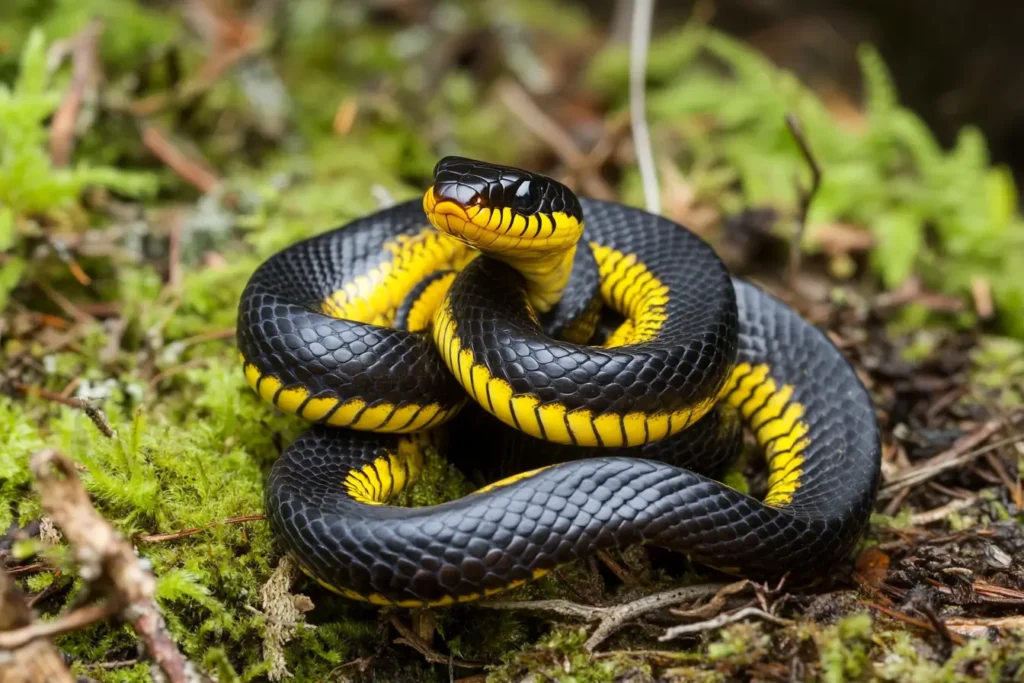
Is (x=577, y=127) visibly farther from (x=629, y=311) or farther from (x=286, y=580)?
(x=286, y=580)

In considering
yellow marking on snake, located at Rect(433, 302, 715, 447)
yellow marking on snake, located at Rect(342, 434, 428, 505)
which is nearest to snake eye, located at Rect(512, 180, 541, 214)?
yellow marking on snake, located at Rect(433, 302, 715, 447)

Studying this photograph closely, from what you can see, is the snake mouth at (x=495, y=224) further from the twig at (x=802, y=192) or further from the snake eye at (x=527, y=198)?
the twig at (x=802, y=192)

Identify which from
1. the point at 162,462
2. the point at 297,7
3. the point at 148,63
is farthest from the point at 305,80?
the point at 162,462

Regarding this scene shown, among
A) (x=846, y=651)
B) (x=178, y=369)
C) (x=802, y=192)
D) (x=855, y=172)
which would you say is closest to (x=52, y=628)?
(x=178, y=369)

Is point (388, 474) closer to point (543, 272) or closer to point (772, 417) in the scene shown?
point (543, 272)

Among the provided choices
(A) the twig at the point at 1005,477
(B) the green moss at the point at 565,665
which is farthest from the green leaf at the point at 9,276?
(A) the twig at the point at 1005,477

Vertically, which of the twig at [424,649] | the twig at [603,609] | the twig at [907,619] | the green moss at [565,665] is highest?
the twig at [907,619]
